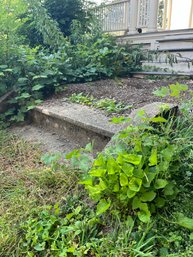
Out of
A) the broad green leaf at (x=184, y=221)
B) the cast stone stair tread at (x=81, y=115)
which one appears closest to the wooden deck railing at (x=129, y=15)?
the cast stone stair tread at (x=81, y=115)

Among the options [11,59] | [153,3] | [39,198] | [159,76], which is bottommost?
[39,198]

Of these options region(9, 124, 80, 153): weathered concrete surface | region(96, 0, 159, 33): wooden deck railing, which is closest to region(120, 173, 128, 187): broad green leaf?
region(9, 124, 80, 153): weathered concrete surface

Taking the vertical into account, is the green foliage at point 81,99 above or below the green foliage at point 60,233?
above

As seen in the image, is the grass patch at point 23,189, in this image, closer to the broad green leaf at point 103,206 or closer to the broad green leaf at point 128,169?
the broad green leaf at point 103,206

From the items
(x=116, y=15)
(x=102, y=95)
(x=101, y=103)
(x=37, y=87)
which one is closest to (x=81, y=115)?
(x=101, y=103)

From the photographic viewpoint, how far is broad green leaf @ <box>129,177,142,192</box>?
1060 millimetres

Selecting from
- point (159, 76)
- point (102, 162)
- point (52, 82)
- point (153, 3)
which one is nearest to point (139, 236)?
point (102, 162)

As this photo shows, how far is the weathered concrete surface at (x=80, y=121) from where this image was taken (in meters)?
1.70

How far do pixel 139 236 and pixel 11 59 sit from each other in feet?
8.17

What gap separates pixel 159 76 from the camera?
3508 millimetres

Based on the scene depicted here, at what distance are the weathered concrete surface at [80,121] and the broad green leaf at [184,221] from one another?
639 millimetres

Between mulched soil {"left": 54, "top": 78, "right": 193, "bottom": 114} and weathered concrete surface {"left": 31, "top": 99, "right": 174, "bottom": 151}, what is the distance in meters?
0.30

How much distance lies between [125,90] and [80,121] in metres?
1.00

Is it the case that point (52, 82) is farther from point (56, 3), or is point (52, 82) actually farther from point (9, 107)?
point (56, 3)
